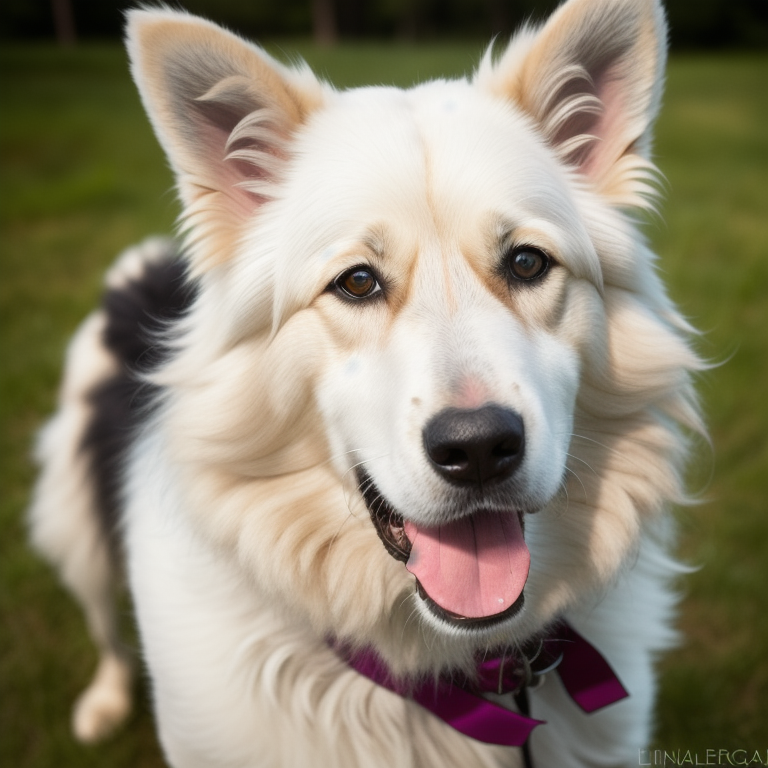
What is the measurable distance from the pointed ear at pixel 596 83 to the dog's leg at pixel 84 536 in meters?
2.38

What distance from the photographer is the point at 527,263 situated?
95.6 inches

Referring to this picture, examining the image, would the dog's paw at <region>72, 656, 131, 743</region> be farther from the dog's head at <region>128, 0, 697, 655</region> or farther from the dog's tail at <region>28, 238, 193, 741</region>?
the dog's head at <region>128, 0, 697, 655</region>

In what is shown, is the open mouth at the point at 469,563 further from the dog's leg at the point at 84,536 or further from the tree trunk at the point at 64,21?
the tree trunk at the point at 64,21

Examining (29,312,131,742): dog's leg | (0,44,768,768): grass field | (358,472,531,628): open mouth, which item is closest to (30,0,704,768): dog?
(358,472,531,628): open mouth

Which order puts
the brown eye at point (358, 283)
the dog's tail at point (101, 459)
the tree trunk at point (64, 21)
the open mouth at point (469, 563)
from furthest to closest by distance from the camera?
the tree trunk at point (64, 21) < the dog's tail at point (101, 459) < the brown eye at point (358, 283) < the open mouth at point (469, 563)

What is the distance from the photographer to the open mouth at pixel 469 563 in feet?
7.39

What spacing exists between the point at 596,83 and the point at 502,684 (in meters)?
1.99

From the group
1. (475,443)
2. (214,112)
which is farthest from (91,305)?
(475,443)

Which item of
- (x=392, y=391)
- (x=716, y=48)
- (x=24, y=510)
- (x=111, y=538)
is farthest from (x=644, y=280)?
(x=716, y=48)

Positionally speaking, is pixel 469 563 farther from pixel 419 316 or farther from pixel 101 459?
pixel 101 459

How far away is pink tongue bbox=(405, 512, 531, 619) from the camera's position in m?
2.26

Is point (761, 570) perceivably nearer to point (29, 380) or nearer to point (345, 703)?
point (345, 703)

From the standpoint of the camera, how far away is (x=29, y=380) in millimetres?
6570

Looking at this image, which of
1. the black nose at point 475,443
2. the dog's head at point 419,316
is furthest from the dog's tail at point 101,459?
the black nose at point 475,443
